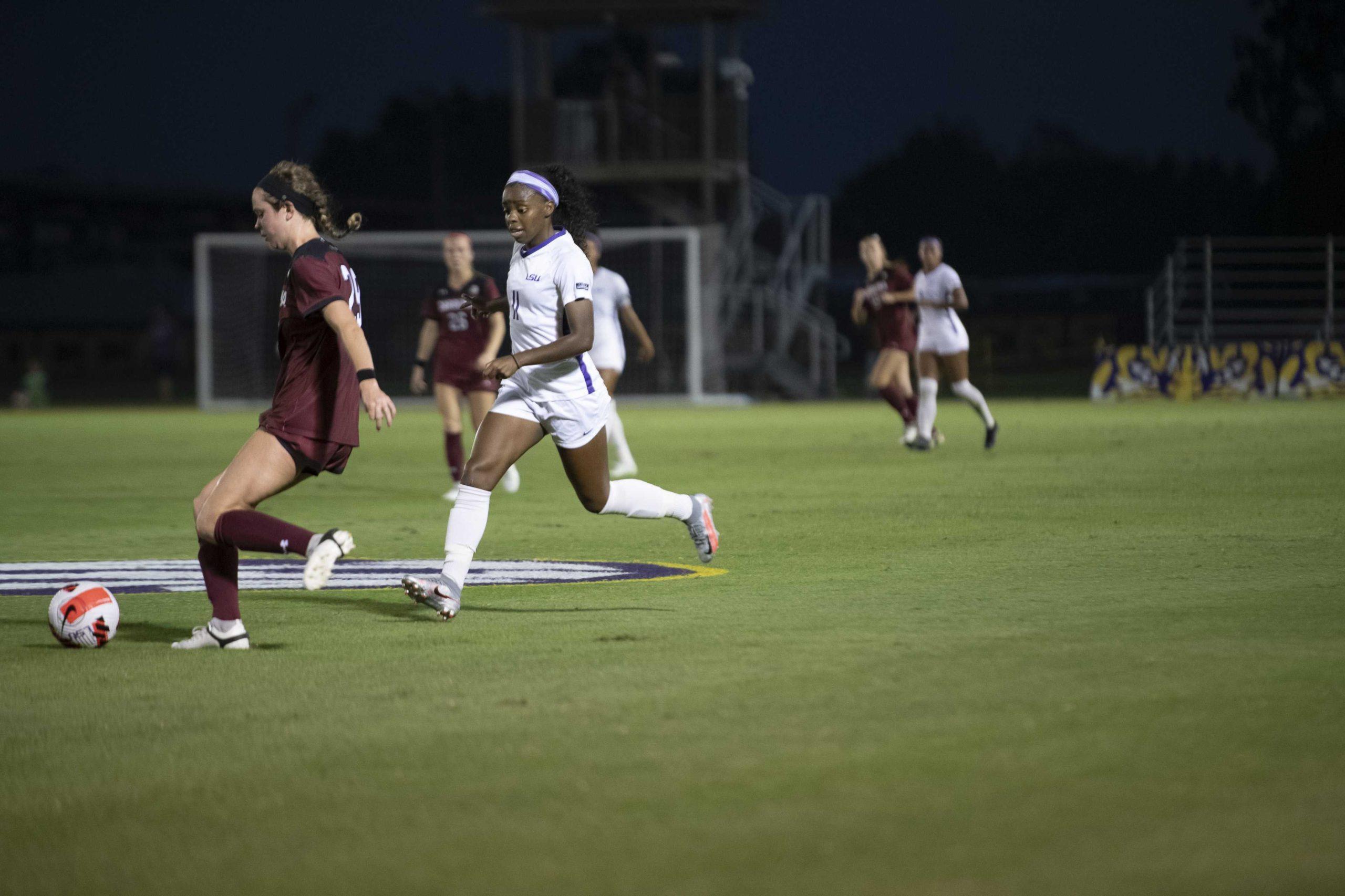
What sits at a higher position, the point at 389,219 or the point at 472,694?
the point at 389,219

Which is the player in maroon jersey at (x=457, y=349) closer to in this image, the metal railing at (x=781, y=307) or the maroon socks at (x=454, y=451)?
the maroon socks at (x=454, y=451)

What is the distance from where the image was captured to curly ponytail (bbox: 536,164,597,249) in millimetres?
8258

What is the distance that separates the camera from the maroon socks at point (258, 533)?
686 centimetres

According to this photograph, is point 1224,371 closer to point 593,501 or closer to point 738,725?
point 593,501

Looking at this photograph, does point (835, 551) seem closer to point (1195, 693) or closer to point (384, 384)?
point (1195, 693)

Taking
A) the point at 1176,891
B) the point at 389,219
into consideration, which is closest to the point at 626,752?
the point at 1176,891

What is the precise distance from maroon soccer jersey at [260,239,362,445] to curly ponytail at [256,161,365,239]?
10 cm

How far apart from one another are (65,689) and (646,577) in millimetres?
3599

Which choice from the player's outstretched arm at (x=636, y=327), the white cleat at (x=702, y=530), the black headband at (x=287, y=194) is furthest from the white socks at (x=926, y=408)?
the black headband at (x=287, y=194)

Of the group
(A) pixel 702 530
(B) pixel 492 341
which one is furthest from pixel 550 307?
(B) pixel 492 341

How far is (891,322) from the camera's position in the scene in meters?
20.5

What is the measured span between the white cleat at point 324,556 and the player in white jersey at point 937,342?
13048 millimetres

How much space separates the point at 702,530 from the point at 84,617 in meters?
3.03

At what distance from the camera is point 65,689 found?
6336mm
